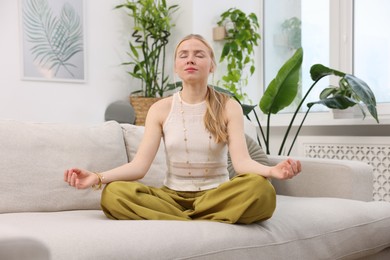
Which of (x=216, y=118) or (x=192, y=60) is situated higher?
(x=192, y=60)

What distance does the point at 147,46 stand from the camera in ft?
12.3

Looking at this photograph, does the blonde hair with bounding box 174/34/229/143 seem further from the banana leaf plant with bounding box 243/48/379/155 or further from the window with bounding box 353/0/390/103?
the window with bounding box 353/0/390/103

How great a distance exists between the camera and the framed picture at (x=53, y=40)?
11.1 ft

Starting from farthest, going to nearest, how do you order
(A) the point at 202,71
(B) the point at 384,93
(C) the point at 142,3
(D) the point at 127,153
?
(C) the point at 142,3 → (B) the point at 384,93 → (D) the point at 127,153 → (A) the point at 202,71

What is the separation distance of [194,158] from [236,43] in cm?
233

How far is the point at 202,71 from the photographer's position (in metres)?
1.73

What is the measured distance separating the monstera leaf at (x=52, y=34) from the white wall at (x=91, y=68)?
0.08 metres

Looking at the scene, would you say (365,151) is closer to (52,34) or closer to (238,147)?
(238,147)

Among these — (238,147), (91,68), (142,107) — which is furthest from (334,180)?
(91,68)

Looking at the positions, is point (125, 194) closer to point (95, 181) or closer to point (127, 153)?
point (95, 181)

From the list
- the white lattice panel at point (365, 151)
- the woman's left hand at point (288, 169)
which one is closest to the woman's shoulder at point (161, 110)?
the woman's left hand at point (288, 169)

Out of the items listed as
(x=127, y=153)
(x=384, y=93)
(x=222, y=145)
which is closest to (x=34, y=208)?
(x=127, y=153)

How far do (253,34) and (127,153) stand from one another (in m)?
2.24

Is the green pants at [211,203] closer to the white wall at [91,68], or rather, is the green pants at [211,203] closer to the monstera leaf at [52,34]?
the white wall at [91,68]
